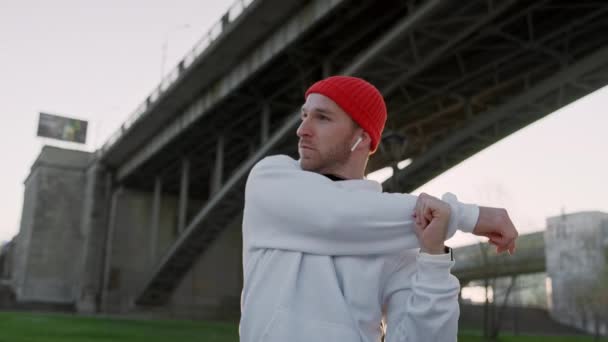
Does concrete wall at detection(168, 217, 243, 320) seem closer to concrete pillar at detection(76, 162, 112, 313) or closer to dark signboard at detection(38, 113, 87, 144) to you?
concrete pillar at detection(76, 162, 112, 313)

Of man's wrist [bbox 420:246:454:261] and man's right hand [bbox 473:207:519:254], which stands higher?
man's right hand [bbox 473:207:519:254]

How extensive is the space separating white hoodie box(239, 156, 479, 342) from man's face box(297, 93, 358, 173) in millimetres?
91

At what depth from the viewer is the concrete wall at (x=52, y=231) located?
117ft

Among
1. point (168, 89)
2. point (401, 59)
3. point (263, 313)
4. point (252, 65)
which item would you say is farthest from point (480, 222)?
point (168, 89)

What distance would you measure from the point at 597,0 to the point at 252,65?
31.7 ft

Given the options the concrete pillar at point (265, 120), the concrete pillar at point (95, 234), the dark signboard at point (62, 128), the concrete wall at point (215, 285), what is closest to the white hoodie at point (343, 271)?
the concrete pillar at point (265, 120)

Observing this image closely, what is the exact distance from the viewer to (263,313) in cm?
147

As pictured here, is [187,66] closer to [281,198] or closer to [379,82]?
[379,82]

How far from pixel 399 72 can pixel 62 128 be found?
35.2 meters

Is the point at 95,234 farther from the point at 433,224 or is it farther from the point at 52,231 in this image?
the point at 433,224

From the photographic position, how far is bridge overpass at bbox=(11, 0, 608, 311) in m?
15.5

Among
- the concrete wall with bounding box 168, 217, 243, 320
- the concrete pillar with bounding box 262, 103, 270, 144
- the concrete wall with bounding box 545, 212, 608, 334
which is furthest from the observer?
the concrete wall with bounding box 168, 217, 243, 320

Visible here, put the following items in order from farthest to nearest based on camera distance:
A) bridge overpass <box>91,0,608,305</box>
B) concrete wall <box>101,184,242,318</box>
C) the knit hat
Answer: concrete wall <box>101,184,242,318</box>, bridge overpass <box>91,0,608,305</box>, the knit hat

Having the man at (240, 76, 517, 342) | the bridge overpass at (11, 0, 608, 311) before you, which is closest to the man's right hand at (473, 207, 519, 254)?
the man at (240, 76, 517, 342)
